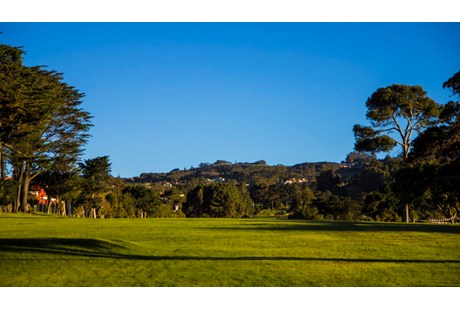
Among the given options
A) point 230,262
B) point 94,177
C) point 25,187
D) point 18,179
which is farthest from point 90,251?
point 94,177

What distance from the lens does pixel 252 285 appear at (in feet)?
35.2

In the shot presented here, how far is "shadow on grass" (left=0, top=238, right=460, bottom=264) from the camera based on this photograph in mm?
14125

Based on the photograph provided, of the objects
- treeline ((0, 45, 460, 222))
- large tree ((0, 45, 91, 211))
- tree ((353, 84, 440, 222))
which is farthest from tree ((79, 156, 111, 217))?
tree ((353, 84, 440, 222))

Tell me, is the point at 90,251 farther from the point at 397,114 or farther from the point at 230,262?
the point at 397,114

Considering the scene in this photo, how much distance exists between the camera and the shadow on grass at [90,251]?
14125mm

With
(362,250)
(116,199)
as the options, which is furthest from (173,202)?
(362,250)

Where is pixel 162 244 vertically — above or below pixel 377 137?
below

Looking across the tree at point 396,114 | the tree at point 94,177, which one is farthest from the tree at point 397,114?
the tree at point 94,177

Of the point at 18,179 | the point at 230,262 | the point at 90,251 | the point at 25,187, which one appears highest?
the point at 18,179

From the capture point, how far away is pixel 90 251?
15188 millimetres

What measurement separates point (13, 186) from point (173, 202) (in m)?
61.2

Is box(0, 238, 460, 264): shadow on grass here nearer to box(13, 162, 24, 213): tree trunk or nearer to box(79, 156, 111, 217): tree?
box(13, 162, 24, 213): tree trunk

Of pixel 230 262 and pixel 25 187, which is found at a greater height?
pixel 25 187
